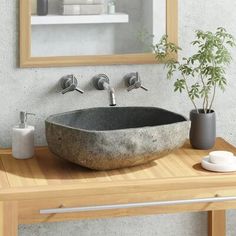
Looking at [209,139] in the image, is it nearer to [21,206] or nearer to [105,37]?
[105,37]

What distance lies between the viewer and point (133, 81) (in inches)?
126

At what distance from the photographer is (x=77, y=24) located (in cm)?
313

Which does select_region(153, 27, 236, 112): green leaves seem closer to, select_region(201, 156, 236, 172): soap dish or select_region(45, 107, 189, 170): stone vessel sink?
select_region(45, 107, 189, 170): stone vessel sink

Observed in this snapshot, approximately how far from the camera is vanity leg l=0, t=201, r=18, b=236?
8.63ft

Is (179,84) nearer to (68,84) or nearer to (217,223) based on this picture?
(68,84)

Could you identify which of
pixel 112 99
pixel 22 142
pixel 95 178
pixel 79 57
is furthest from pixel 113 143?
pixel 79 57

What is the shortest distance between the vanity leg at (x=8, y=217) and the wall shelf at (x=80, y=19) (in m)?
0.81

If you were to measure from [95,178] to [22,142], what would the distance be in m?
0.38

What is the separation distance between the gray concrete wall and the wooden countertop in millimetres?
249

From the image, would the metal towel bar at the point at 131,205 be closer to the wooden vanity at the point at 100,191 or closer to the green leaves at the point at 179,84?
the wooden vanity at the point at 100,191

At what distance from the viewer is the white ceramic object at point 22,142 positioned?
2996 mm

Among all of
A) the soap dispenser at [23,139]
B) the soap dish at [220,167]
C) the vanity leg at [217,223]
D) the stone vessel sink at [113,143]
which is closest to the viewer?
the stone vessel sink at [113,143]

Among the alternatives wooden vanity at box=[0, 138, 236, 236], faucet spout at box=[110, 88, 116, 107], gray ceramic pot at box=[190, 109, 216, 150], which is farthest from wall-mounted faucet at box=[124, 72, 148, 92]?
wooden vanity at box=[0, 138, 236, 236]

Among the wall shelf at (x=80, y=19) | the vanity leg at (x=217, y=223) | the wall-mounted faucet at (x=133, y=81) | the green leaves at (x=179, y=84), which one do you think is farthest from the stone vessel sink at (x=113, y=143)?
the vanity leg at (x=217, y=223)
